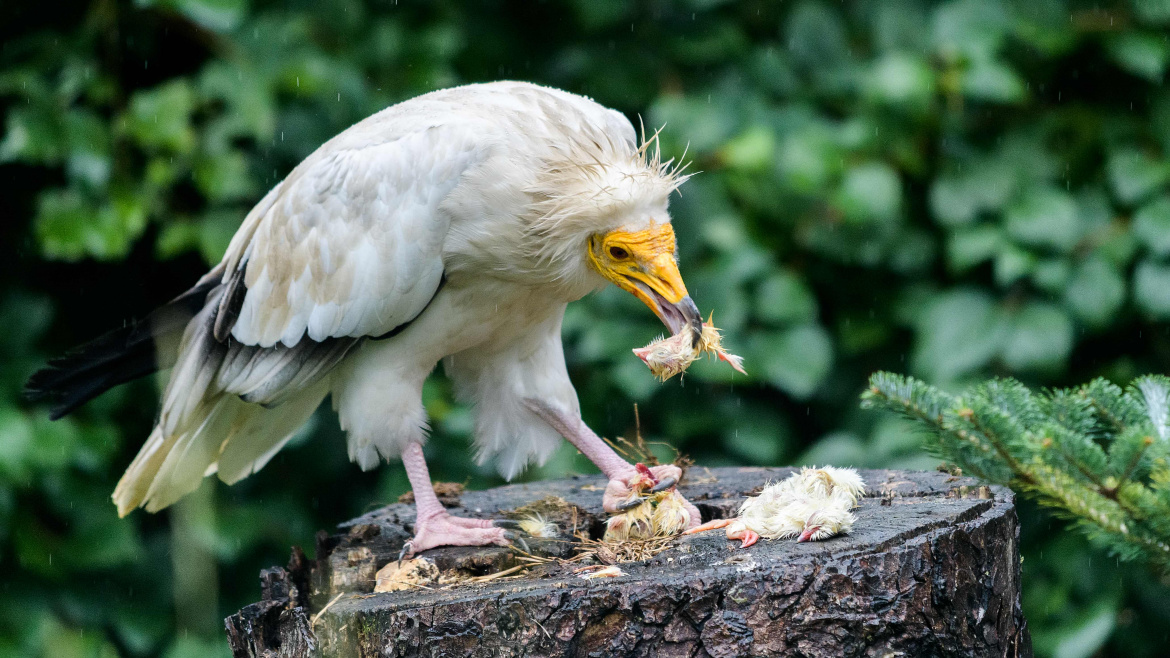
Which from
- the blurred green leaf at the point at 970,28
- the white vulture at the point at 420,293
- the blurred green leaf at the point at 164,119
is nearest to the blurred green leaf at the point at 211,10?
the blurred green leaf at the point at 164,119

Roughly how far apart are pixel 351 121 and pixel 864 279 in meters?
2.23

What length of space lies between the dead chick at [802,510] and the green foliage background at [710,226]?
1.50 m

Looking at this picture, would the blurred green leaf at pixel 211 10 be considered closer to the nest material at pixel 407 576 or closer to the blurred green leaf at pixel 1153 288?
the nest material at pixel 407 576

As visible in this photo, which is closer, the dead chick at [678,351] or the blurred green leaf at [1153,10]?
the dead chick at [678,351]

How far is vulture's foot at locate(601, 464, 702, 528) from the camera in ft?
9.25

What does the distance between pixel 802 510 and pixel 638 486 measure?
0.64 meters

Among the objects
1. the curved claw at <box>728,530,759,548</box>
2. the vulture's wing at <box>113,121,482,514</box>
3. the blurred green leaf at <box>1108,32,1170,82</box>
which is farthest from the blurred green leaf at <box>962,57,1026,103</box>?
the curved claw at <box>728,530,759,548</box>

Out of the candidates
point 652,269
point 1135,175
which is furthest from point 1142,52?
point 652,269

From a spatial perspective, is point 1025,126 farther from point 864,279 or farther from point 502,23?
point 502,23

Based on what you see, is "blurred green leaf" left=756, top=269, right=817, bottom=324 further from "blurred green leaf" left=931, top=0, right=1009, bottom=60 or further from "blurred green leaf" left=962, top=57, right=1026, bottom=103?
"blurred green leaf" left=931, top=0, right=1009, bottom=60

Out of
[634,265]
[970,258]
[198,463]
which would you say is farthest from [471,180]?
[970,258]

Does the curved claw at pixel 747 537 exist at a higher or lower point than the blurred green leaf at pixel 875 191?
lower

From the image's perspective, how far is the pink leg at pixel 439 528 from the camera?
287 cm

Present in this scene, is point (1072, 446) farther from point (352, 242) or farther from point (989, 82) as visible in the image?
point (989, 82)
